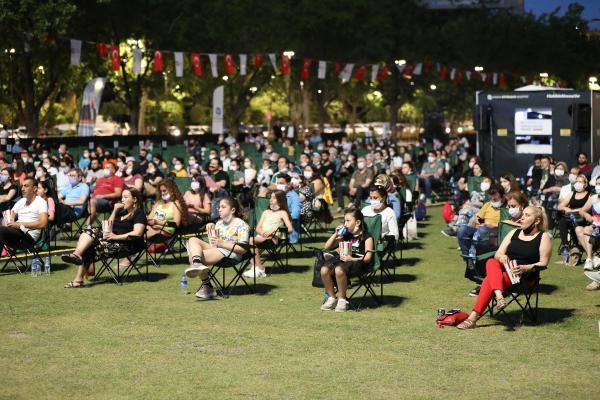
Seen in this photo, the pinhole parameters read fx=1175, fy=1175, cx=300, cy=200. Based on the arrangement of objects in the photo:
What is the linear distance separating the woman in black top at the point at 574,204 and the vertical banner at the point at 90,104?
81.8 ft

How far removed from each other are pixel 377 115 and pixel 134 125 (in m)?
68.2

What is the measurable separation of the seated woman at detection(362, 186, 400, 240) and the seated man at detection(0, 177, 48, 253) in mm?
4512

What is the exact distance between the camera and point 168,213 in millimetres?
16672

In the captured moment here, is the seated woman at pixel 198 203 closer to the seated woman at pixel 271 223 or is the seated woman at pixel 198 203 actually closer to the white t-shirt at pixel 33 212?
the seated woman at pixel 271 223

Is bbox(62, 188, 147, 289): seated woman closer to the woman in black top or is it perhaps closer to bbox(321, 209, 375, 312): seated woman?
bbox(321, 209, 375, 312): seated woman

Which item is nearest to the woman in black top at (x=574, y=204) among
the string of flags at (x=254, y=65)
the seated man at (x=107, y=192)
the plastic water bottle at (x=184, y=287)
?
the plastic water bottle at (x=184, y=287)

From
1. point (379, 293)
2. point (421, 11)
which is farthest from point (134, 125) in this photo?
point (379, 293)

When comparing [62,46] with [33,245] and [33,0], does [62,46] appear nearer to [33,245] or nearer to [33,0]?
[33,0]

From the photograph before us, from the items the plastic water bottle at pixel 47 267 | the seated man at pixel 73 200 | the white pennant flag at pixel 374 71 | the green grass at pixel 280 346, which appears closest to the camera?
the green grass at pixel 280 346

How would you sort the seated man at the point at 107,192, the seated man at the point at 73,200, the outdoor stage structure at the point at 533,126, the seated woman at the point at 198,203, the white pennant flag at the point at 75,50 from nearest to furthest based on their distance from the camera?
the seated woman at the point at 198,203 < the seated man at the point at 73,200 < the seated man at the point at 107,192 < the outdoor stage structure at the point at 533,126 < the white pennant flag at the point at 75,50

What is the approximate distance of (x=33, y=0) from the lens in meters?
38.0

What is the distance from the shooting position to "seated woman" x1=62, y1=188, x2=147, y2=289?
1469 cm

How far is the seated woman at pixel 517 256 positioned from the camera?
461 inches

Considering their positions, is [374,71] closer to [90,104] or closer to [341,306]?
[90,104]
